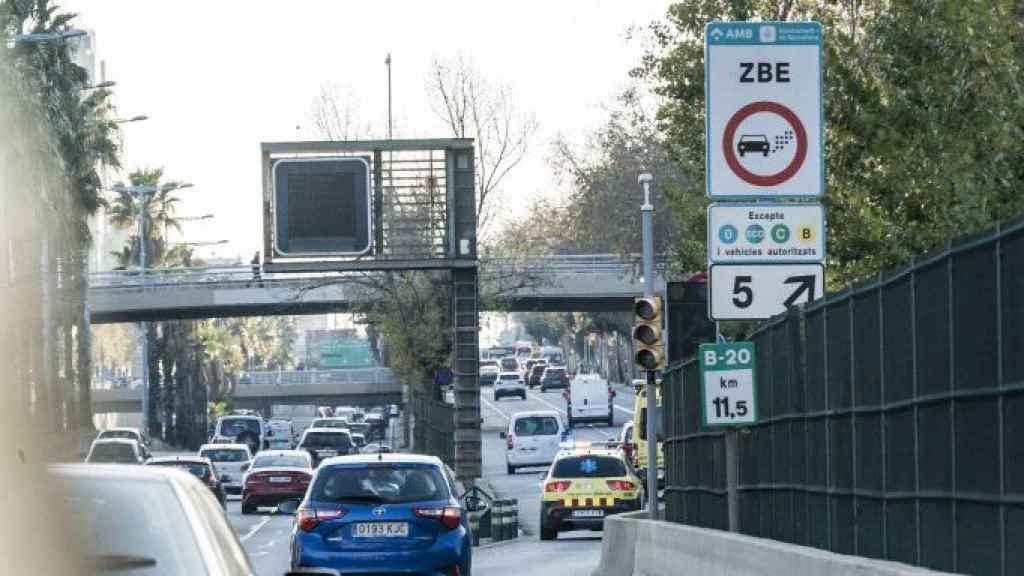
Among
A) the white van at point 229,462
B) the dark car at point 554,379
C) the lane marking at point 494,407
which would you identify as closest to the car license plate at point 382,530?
the white van at point 229,462

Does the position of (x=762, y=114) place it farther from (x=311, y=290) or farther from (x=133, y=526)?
(x=311, y=290)

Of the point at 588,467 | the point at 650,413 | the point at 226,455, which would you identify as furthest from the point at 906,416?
the point at 226,455

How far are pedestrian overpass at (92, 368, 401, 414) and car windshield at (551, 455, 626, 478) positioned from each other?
A: 86235mm

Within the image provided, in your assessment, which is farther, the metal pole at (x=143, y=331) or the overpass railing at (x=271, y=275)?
the metal pole at (x=143, y=331)

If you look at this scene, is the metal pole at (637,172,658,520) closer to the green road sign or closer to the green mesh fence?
the green road sign

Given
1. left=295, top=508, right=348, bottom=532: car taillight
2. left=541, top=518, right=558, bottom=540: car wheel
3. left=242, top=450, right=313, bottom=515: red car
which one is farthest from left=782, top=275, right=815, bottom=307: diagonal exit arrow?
left=242, top=450, right=313, bottom=515: red car

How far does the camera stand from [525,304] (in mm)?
85375

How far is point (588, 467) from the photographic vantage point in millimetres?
39188

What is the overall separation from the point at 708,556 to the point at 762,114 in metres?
3.96

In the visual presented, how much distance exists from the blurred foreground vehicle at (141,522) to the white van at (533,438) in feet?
197

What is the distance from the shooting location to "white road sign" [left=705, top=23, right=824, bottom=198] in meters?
16.0

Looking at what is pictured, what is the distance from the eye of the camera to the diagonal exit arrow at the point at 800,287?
53.8 ft

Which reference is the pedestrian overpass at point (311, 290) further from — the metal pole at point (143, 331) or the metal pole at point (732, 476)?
the metal pole at point (732, 476)

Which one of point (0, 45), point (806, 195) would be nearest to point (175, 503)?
point (806, 195)
